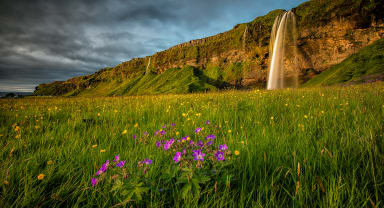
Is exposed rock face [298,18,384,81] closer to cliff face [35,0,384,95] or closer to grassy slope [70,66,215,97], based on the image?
cliff face [35,0,384,95]

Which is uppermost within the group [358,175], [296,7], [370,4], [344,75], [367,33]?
[296,7]

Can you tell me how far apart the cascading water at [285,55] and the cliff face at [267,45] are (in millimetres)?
1402

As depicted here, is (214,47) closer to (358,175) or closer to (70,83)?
(358,175)

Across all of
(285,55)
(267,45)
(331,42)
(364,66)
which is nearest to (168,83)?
(267,45)

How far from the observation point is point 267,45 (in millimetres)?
42969

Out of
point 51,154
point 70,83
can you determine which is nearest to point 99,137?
point 51,154

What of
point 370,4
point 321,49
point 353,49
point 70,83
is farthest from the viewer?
point 70,83

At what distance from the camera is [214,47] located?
59281mm

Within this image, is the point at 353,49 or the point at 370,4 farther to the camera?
the point at 353,49

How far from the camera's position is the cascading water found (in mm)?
36219

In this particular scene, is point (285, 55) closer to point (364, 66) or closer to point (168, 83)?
point (364, 66)

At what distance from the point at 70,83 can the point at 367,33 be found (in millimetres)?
154754

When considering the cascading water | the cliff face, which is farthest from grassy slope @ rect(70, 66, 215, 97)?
the cascading water

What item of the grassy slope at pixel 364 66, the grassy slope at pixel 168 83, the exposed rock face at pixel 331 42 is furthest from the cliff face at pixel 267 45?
the grassy slope at pixel 364 66
